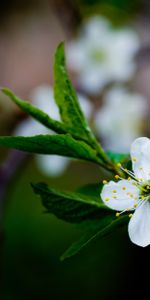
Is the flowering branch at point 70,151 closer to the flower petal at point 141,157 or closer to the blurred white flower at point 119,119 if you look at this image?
the flower petal at point 141,157

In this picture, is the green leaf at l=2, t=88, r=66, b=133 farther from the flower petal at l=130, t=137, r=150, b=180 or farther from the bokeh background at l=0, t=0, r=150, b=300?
the bokeh background at l=0, t=0, r=150, b=300

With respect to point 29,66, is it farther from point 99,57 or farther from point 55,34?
point 99,57

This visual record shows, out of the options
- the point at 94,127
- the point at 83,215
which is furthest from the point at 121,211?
the point at 94,127

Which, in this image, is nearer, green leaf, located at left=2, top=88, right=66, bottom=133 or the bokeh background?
green leaf, located at left=2, top=88, right=66, bottom=133

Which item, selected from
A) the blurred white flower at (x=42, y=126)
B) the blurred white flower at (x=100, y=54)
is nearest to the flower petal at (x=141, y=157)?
the blurred white flower at (x=42, y=126)

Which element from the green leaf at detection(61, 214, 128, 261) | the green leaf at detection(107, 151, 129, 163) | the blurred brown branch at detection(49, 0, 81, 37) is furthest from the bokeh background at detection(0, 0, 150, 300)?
the green leaf at detection(61, 214, 128, 261)

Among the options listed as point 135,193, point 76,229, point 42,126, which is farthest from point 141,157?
point 76,229

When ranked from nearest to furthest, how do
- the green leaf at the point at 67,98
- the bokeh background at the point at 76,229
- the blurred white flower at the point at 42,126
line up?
the green leaf at the point at 67,98
the blurred white flower at the point at 42,126
the bokeh background at the point at 76,229
